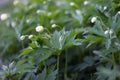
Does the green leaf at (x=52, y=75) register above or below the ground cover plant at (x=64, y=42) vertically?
below

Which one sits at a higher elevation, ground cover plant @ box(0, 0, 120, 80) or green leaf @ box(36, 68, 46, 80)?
ground cover plant @ box(0, 0, 120, 80)

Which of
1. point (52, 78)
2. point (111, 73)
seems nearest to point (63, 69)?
point (52, 78)

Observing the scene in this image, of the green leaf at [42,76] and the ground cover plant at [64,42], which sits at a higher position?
the ground cover plant at [64,42]

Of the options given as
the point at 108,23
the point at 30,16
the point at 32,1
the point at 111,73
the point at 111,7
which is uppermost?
the point at 32,1

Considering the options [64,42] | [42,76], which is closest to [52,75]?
[42,76]

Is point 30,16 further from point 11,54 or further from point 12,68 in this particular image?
point 12,68

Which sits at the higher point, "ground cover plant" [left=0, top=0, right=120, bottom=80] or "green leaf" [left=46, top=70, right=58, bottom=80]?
"ground cover plant" [left=0, top=0, right=120, bottom=80]

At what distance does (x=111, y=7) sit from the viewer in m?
1.95

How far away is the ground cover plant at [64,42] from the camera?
1.72 metres

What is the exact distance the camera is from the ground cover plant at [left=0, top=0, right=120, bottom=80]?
1.72 meters

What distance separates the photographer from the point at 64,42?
1.76 meters

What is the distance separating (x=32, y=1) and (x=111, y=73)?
60.1 inches

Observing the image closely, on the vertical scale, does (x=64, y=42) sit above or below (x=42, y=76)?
above

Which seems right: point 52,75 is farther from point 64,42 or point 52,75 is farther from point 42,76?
point 64,42
